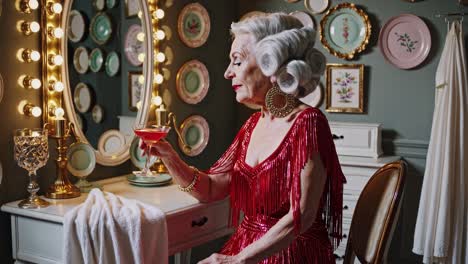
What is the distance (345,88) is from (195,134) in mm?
927

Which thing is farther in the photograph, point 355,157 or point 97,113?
point 355,157

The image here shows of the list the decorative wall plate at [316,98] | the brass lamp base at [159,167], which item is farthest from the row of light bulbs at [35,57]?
the decorative wall plate at [316,98]

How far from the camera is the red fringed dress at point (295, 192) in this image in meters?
1.66

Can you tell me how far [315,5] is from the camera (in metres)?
3.37

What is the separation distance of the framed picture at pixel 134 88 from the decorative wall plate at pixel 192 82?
0.96ft

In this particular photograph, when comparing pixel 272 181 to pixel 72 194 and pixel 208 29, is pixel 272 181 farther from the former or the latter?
pixel 208 29

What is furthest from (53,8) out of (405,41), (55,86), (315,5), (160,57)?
(405,41)

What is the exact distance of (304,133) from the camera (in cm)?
167

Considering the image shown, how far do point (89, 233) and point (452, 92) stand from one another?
192 centimetres

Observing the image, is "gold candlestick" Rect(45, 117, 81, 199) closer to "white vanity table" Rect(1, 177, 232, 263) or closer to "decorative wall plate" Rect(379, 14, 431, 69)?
"white vanity table" Rect(1, 177, 232, 263)

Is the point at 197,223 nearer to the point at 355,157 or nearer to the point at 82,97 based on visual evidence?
the point at 82,97

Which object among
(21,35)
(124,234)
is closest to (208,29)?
(21,35)

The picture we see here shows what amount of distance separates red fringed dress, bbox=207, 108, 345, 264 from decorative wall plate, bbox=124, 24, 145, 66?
990mm

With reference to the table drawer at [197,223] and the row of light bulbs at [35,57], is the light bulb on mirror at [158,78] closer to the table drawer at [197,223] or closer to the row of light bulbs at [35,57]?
the row of light bulbs at [35,57]
